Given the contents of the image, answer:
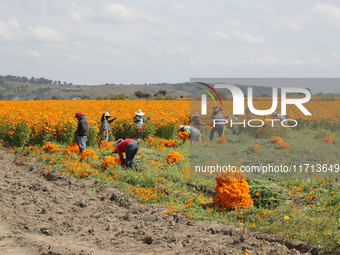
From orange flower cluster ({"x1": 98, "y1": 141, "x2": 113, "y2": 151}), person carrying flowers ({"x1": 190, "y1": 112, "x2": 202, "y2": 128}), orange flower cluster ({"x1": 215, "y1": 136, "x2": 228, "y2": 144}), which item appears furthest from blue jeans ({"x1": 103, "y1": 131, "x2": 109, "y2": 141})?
orange flower cluster ({"x1": 215, "y1": 136, "x2": 228, "y2": 144})

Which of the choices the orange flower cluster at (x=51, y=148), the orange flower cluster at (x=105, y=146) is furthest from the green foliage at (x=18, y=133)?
the orange flower cluster at (x=105, y=146)

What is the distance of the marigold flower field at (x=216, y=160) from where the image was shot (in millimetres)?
7305

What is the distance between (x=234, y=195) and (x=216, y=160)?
4.42 meters

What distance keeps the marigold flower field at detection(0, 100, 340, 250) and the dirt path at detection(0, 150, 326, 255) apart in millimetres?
521

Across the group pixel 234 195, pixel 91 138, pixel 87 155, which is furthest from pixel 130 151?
pixel 91 138

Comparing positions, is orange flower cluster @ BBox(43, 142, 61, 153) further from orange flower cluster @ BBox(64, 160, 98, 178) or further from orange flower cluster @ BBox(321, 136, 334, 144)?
orange flower cluster @ BBox(321, 136, 334, 144)

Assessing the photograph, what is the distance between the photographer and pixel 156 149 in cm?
1507

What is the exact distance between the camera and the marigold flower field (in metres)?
7.30

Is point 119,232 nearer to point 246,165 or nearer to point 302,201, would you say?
point 302,201

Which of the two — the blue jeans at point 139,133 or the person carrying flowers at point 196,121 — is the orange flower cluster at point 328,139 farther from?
the blue jeans at point 139,133

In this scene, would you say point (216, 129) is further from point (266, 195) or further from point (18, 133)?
point (18, 133)

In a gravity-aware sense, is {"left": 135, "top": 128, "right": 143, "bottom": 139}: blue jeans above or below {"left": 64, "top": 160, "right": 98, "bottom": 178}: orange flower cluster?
above

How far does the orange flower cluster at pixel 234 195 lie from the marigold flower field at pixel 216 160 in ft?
0.07

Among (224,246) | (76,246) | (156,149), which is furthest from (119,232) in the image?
(156,149)
